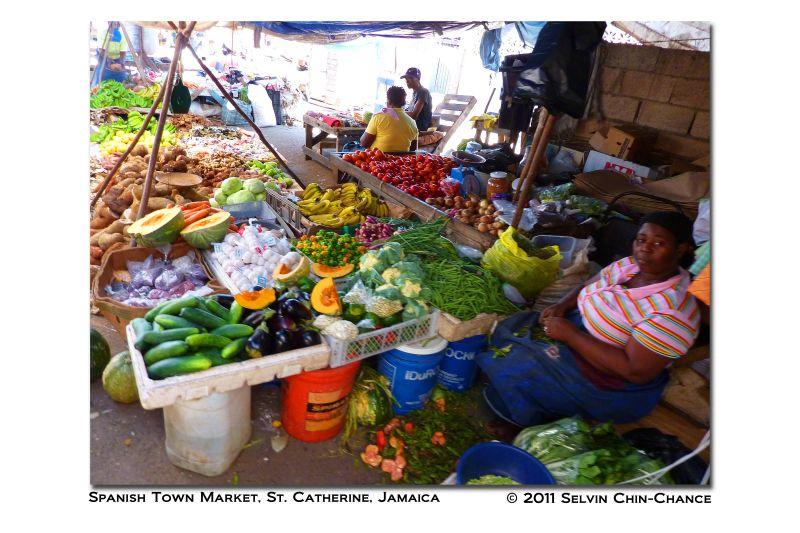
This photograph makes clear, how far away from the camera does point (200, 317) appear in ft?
7.90

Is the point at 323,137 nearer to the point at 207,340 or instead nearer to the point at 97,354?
the point at 97,354

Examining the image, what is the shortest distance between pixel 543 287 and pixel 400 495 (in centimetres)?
160

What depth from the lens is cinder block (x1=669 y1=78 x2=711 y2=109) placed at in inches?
221

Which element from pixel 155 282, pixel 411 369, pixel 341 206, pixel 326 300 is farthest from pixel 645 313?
pixel 341 206

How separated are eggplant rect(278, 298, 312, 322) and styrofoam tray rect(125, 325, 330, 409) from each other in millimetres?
197

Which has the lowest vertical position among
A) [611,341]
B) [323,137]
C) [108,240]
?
[108,240]

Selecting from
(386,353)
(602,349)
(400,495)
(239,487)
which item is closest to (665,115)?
(602,349)

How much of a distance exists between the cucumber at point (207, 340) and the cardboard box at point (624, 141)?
5269 mm

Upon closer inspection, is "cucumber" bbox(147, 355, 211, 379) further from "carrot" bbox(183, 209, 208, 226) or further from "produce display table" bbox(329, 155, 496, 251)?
"produce display table" bbox(329, 155, 496, 251)

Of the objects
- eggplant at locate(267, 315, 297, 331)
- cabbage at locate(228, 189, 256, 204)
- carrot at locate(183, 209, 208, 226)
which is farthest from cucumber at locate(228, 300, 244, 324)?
cabbage at locate(228, 189, 256, 204)

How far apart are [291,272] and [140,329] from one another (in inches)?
38.9

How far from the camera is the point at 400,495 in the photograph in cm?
246

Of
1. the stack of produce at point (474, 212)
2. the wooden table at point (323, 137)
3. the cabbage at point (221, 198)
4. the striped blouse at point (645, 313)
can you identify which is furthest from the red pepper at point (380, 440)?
the wooden table at point (323, 137)

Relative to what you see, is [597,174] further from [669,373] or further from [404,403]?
[404,403]
